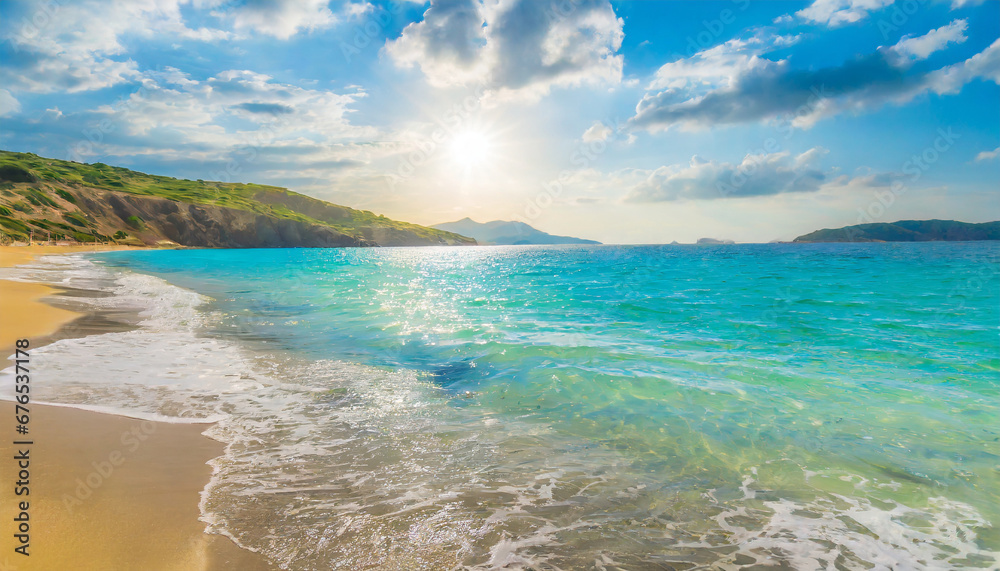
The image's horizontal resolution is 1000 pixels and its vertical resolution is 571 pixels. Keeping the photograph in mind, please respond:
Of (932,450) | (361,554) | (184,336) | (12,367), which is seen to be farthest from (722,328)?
(12,367)

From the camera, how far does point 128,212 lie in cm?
12594

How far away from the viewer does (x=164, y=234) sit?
13525cm

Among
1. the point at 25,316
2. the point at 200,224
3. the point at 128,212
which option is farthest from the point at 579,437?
the point at 200,224

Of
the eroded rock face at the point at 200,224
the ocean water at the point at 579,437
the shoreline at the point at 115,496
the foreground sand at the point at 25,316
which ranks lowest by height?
Result: the ocean water at the point at 579,437

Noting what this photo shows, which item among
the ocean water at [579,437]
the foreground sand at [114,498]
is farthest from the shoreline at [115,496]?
the ocean water at [579,437]

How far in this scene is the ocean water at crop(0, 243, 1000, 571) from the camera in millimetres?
Answer: 4332

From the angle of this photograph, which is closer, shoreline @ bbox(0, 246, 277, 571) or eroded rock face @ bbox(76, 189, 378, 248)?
shoreline @ bbox(0, 246, 277, 571)

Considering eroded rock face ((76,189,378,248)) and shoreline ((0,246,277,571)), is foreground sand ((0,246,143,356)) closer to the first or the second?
shoreline ((0,246,277,571))

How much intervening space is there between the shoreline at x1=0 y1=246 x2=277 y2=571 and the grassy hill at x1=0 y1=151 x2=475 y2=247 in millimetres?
110594

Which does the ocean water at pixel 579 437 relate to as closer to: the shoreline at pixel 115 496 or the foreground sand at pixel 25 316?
the shoreline at pixel 115 496

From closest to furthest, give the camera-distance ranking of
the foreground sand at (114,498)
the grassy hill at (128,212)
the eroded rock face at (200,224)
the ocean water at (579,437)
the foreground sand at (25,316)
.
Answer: the foreground sand at (114,498) → the ocean water at (579,437) → the foreground sand at (25,316) → the grassy hill at (128,212) → the eroded rock face at (200,224)

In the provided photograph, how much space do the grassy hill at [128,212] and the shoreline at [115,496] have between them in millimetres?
110594

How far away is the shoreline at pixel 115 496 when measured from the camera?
367 centimetres

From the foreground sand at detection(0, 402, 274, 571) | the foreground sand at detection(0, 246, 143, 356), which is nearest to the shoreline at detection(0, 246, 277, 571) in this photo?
the foreground sand at detection(0, 402, 274, 571)
